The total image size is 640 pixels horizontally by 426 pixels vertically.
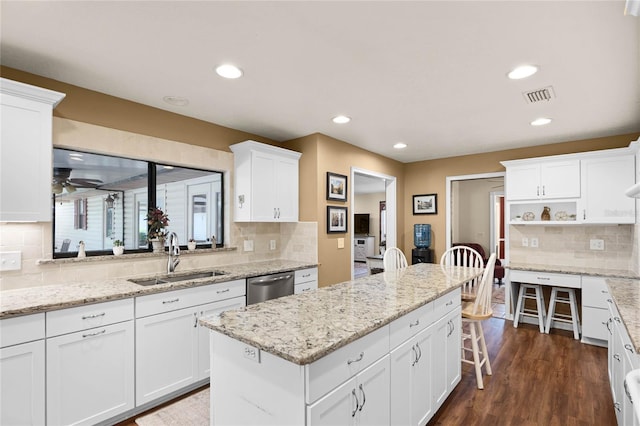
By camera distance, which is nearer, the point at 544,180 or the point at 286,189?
the point at 286,189

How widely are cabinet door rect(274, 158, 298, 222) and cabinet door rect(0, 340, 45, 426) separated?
229 centimetres

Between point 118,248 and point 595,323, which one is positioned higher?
point 118,248

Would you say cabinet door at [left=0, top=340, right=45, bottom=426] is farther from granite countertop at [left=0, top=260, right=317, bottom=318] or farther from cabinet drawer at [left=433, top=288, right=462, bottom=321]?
cabinet drawer at [left=433, top=288, right=462, bottom=321]

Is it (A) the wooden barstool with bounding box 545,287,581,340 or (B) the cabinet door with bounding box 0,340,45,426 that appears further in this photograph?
(A) the wooden barstool with bounding box 545,287,581,340

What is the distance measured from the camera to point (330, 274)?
393cm

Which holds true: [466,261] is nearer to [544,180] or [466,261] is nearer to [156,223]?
[544,180]

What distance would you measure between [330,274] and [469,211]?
499 centimetres

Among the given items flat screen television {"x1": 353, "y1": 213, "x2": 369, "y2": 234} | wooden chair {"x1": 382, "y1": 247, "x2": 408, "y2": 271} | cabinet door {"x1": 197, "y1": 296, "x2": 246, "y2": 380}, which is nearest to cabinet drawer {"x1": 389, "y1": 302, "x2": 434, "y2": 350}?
wooden chair {"x1": 382, "y1": 247, "x2": 408, "y2": 271}

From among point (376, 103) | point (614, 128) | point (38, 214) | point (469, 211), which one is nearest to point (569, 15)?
point (376, 103)

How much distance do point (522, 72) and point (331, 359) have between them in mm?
2290

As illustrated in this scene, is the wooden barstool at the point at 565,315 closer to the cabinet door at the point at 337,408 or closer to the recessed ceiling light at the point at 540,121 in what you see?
the recessed ceiling light at the point at 540,121

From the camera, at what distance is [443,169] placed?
5.22m

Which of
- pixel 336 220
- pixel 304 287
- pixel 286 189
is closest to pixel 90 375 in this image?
pixel 304 287

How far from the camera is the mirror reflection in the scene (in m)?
2.60
